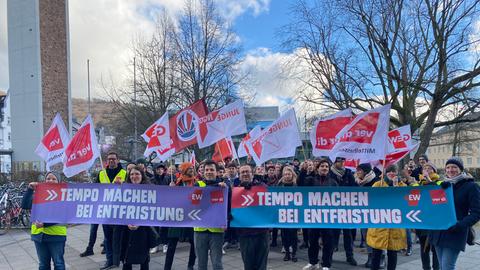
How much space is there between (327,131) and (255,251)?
10.7ft

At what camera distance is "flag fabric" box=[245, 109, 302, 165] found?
7.60 meters

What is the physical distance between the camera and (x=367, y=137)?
6172 millimetres

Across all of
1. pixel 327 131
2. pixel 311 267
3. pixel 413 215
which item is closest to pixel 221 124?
pixel 327 131

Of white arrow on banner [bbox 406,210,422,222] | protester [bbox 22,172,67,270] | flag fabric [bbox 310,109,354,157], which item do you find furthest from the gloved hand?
protester [bbox 22,172,67,270]

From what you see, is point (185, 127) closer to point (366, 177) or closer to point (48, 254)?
point (48, 254)

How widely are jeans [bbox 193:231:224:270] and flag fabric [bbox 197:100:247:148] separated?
298 cm

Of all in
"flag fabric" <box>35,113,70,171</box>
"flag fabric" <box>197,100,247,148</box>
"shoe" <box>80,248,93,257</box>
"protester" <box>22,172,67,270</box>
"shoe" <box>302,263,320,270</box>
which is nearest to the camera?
"protester" <box>22,172,67,270</box>

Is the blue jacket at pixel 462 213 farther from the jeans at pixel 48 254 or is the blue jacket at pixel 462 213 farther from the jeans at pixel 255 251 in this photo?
the jeans at pixel 48 254

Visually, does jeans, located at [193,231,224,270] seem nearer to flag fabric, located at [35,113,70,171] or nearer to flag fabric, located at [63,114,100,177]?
flag fabric, located at [63,114,100,177]

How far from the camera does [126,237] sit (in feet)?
19.3

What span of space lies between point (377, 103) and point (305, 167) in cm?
1354

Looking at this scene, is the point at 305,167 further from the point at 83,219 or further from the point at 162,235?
the point at 83,219

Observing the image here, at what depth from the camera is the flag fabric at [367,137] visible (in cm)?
601

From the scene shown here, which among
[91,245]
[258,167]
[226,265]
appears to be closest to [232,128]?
[258,167]
